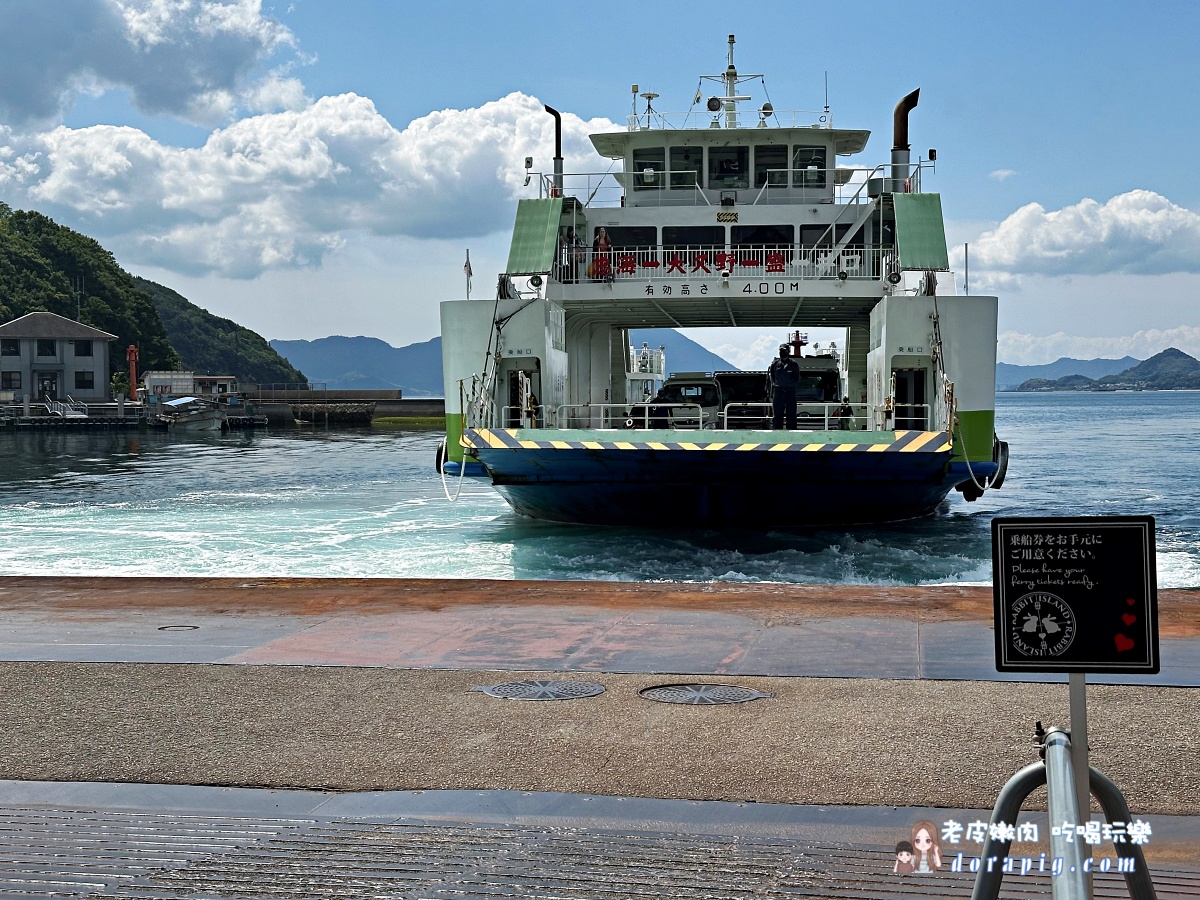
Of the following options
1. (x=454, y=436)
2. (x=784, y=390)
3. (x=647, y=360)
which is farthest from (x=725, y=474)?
(x=647, y=360)

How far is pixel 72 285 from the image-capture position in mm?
104188

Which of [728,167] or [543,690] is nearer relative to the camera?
[543,690]

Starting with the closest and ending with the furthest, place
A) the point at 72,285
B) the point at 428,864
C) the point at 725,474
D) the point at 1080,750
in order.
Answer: the point at 1080,750 → the point at 428,864 → the point at 725,474 → the point at 72,285

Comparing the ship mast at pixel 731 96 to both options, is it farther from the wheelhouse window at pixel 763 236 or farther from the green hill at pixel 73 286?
the green hill at pixel 73 286

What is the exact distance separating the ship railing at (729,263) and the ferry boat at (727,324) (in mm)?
50

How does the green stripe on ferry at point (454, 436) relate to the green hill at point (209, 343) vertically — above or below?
below

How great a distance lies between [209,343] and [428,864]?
620ft

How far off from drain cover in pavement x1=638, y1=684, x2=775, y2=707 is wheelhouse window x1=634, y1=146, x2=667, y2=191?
18.8m

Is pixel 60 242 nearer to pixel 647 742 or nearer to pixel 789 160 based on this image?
pixel 789 160

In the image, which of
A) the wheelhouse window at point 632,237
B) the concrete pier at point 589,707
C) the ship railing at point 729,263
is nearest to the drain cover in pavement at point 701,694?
the concrete pier at point 589,707

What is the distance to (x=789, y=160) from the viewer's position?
24500mm

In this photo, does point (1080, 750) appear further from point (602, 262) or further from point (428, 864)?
point (602, 262)

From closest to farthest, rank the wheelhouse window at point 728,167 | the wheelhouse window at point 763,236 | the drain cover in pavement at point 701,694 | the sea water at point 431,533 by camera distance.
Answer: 1. the drain cover in pavement at point 701,694
2. the sea water at point 431,533
3. the wheelhouse window at point 763,236
4. the wheelhouse window at point 728,167

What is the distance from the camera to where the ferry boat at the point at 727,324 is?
1762 cm
